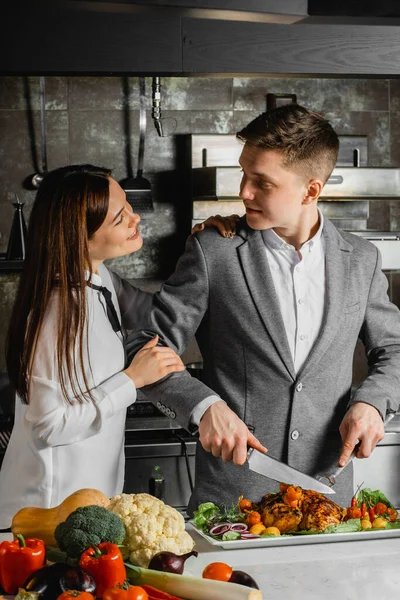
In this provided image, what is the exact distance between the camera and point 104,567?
53.5 inches

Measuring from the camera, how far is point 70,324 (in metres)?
2.15

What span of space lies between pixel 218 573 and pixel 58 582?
277 millimetres

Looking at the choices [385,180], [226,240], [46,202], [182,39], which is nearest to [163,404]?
[226,240]

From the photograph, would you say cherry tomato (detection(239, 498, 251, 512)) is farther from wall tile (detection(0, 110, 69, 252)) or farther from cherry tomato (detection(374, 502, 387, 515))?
wall tile (detection(0, 110, 69, 252))

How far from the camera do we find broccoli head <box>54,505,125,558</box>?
143cm

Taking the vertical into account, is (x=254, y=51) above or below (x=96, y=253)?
above

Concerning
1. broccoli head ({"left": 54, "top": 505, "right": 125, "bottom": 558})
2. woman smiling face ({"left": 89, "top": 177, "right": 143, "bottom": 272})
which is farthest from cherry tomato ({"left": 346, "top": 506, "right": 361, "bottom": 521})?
woman smiling face ({"left": 89, "top": 177, "right": 143, "bottom": 272})

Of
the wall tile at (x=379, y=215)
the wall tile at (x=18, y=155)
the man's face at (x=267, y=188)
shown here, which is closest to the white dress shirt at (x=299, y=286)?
the man's face at (x=267, y=188)

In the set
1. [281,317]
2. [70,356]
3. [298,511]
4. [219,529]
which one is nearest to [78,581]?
[219,529]

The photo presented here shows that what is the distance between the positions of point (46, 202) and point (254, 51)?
68 centimetres

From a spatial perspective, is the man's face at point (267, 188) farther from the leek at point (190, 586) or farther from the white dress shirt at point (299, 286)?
the leek at point (190, 586)

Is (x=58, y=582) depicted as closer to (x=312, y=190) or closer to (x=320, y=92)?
(x=312, y=190)

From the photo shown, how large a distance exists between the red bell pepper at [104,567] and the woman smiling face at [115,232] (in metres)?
1.08

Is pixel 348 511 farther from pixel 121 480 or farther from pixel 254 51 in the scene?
pixel 254 51
